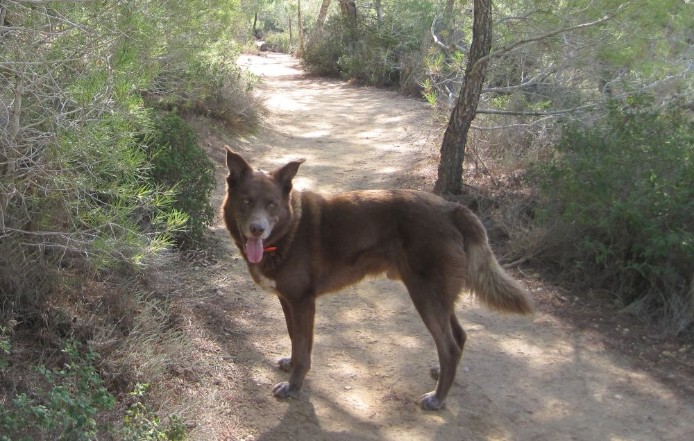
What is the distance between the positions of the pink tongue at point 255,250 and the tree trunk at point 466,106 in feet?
16.7

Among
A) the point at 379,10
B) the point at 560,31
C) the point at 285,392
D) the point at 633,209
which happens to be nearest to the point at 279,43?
the point at 379,10

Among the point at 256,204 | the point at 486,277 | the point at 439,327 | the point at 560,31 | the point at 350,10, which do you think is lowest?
the point at 439,327

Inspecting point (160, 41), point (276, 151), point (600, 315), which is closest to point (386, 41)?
point (276, 151)

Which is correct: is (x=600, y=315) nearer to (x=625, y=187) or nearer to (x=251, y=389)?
(x=625, y=187)

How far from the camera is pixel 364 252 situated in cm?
512

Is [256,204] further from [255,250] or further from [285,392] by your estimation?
[285,392]

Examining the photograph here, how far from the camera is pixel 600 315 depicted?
22.2ft

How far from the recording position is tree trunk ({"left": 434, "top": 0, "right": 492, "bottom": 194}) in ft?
29.1

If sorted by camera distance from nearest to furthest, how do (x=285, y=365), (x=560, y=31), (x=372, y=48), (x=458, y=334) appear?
(x=458, y=334)
(x=285, y=365)
(x=560, y=31)
(x=372, y=48)

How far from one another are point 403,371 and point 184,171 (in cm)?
328

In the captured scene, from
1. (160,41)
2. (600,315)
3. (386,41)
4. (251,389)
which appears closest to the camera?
(251,389)

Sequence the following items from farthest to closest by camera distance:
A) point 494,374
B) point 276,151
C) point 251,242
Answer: point 276,151, point 494,374, point 251,242

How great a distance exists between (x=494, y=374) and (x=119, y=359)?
2.93 meters

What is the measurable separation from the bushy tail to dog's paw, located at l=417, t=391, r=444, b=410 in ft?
2.60
